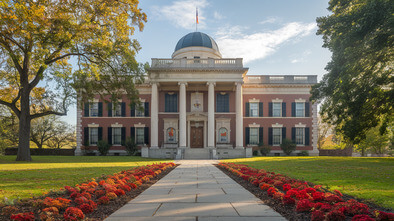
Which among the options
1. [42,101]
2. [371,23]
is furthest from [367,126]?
[42,101]

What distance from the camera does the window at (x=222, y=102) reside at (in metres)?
35.1

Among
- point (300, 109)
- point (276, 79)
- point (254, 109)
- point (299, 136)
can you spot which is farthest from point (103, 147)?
point (300, 109)

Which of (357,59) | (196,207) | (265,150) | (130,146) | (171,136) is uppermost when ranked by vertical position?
(357,59)

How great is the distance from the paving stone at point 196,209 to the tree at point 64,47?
52.9ft

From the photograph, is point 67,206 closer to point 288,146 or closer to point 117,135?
point 117,135

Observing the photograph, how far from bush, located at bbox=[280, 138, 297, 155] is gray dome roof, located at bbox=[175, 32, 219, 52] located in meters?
16.3

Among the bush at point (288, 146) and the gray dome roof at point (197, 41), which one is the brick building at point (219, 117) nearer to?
the bush at point (288, 146)

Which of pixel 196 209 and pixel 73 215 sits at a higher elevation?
pixel 73 215

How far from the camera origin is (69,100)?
74.4 feet

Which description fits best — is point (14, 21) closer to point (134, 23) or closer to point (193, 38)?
point (134, 23)

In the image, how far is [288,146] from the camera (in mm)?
34438

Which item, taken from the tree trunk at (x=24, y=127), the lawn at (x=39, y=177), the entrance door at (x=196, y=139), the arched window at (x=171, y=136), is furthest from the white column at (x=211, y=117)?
the tree trunk at (x=24, y=127)

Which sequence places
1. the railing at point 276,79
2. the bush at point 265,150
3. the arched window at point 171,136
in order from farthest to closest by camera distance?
the railing at point 276,79
the arched window at point 171,136
the bush at point 265,150

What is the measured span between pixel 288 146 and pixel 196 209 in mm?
31436
